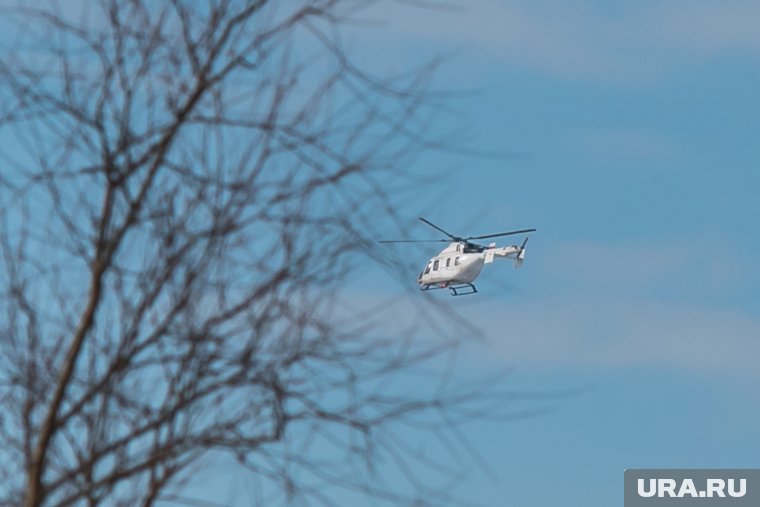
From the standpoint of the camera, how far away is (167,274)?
3910 mm

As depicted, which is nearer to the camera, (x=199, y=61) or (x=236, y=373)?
(x=236, y=373)

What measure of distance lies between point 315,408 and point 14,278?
39.8 inches

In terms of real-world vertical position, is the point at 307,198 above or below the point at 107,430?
above

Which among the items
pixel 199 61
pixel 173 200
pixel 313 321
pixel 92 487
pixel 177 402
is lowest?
pixel 92 487

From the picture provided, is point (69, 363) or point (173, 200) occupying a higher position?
point (173, 200)

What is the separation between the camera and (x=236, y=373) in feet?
12.6

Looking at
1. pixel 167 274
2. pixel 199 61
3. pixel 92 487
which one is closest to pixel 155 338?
pixel 167 274

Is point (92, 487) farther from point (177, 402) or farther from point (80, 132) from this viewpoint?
point (80, 132)

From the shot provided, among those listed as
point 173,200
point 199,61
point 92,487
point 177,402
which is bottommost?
point 92,487

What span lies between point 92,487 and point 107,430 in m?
0.21

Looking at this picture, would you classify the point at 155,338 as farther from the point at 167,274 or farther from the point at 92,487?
the point at 92,487

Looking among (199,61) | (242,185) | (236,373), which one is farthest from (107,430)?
(199,61)

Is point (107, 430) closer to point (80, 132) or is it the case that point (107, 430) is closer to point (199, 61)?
point (80, 132)

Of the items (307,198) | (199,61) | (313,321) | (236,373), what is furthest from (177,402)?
(199,61)
